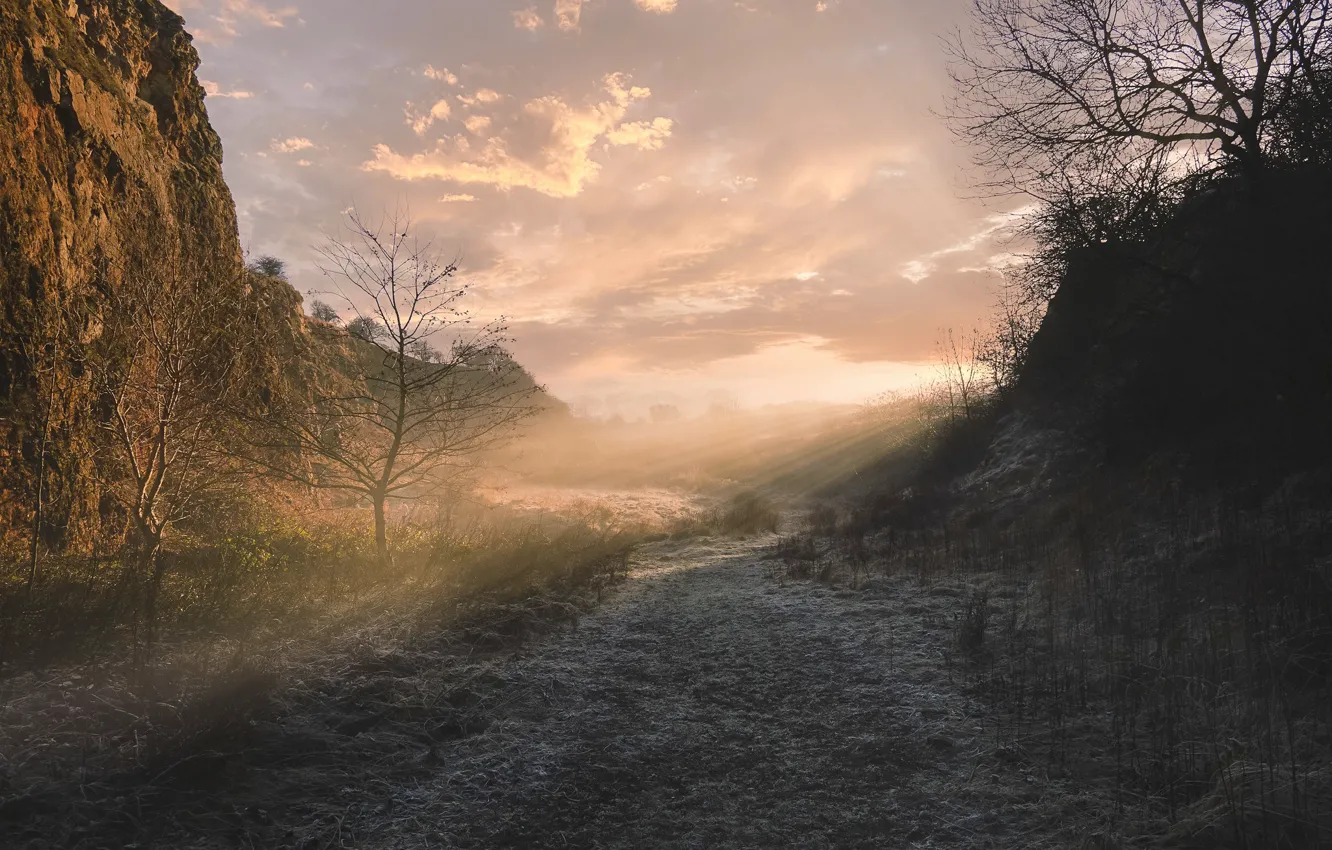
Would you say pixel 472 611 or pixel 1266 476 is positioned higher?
pixel 1266 476

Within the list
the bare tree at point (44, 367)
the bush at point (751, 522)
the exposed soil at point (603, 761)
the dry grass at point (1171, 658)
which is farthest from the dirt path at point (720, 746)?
the bush at point (751, 522)

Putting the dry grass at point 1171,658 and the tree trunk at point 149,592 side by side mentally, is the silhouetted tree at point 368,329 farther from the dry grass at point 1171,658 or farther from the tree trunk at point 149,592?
the dry grass at point 1171,658

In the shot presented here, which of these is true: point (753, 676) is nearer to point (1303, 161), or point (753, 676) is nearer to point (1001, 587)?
point (1001, 587)

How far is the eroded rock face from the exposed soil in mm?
5595

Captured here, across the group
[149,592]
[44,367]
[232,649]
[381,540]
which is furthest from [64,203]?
[232,649]

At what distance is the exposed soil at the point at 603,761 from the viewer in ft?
12.7

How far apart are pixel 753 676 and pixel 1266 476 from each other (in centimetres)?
682

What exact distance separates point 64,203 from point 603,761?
1215cm

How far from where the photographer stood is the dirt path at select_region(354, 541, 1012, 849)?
4.02m

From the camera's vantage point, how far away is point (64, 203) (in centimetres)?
979

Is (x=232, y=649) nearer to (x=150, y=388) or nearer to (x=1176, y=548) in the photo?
(x=150, y=388)

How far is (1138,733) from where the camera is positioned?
4.63 m

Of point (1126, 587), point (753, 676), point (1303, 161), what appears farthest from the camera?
point (1303, 161)

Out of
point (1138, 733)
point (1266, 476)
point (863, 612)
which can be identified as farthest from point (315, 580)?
point (1266, 476)
